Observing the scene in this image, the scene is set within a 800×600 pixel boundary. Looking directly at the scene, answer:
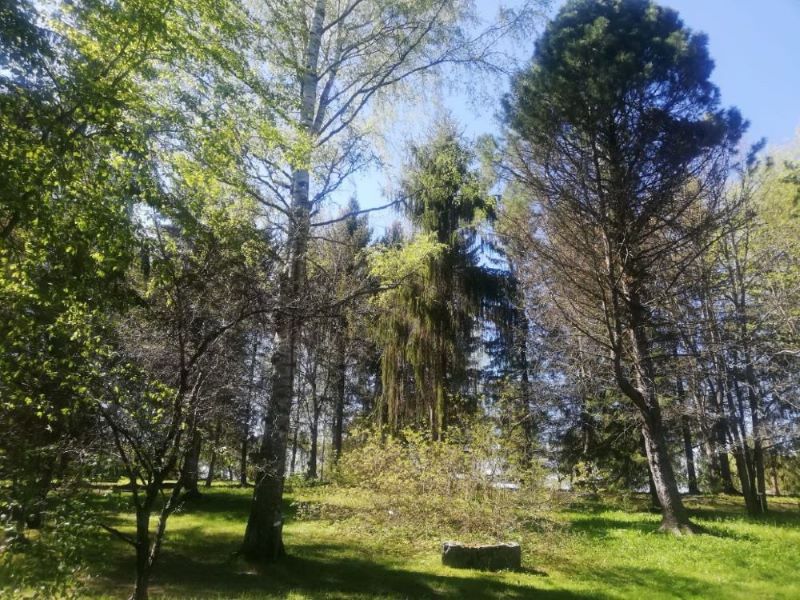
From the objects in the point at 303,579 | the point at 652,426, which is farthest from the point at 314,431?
the point at 303,579

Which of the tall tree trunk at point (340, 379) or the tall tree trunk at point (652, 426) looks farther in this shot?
the tall tree trunk at point (340, 379)

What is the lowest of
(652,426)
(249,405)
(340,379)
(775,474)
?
(775,474)

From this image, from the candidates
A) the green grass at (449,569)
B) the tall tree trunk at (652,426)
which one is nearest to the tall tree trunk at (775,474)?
the green grass at (449,569)

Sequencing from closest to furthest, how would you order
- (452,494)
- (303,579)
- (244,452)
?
(303,579) < (452,494) < (244,452)

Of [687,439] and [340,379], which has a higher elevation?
[340,379]

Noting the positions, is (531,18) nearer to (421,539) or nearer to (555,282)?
(555,282)

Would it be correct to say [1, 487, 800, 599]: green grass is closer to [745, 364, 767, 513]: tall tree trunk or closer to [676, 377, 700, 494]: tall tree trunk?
[745, 364, 767, 513]: tall tree trunk

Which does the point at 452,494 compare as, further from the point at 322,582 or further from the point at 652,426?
the point at 652,426

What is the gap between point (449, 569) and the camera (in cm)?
782

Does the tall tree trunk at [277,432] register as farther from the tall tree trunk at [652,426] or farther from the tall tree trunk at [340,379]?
the tall tree trunk at [340,379]

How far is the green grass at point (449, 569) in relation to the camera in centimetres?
661

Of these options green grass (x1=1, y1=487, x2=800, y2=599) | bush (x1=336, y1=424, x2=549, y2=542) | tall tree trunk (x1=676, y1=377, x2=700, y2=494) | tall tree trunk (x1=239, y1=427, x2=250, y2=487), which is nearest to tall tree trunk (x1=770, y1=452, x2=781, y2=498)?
tall tree trunk (x1=676, y1=377, x2=700, y2=494)

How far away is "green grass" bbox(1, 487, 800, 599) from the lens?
661 cm

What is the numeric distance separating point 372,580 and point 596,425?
1394 centimetres
